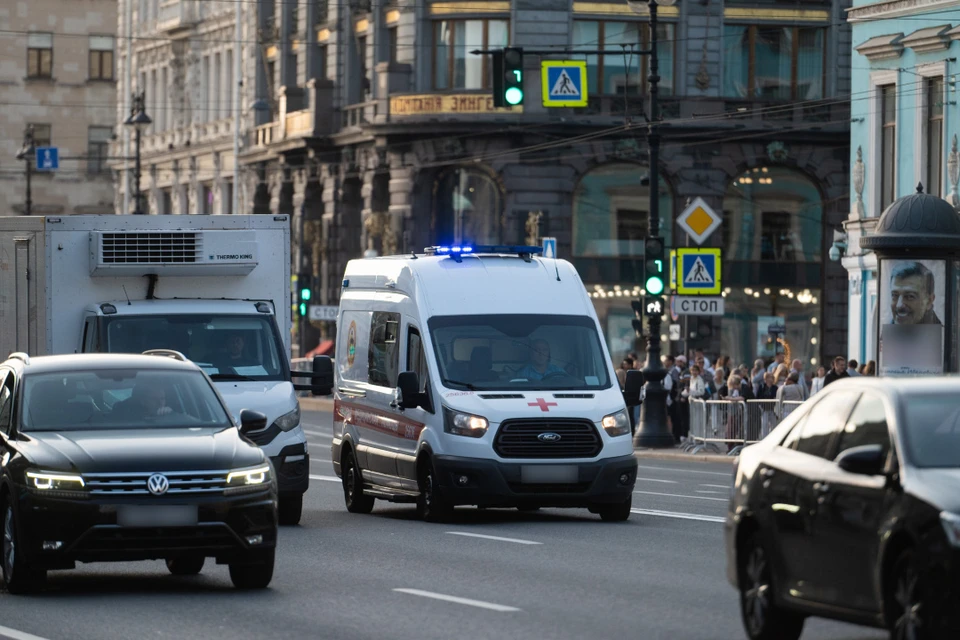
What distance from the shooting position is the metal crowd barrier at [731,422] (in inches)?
1395

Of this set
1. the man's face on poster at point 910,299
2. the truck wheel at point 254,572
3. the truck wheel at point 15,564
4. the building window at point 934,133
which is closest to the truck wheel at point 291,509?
the truck wheel at point 254,572

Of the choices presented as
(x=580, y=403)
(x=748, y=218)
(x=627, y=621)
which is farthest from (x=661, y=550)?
(x=748, y=218)

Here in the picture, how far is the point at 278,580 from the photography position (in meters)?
15.5

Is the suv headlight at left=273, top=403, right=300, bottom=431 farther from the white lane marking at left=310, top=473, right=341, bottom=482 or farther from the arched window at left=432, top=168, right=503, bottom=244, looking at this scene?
the arched window at left=432, top=168, right=503, bottom=244

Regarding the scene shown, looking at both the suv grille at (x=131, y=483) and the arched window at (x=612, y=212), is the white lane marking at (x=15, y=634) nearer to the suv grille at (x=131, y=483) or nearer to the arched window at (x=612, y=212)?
the suv grille at (x=131, y=483)

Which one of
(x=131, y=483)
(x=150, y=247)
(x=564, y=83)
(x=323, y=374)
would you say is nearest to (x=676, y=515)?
(x=323, y=374)

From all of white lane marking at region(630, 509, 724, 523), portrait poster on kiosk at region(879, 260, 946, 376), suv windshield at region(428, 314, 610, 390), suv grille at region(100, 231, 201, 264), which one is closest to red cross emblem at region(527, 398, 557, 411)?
suv windshield at region(428, 314, 610, 390)

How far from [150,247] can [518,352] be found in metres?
3.79

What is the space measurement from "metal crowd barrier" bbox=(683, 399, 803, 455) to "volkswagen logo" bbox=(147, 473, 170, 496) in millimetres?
21603

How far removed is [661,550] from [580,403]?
3.40m

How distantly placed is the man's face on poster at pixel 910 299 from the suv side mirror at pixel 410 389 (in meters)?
11.0

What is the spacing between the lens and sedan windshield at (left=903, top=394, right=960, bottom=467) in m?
10.3

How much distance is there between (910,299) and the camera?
30.2 metres

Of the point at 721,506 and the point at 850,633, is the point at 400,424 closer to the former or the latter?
the point at 721,506
